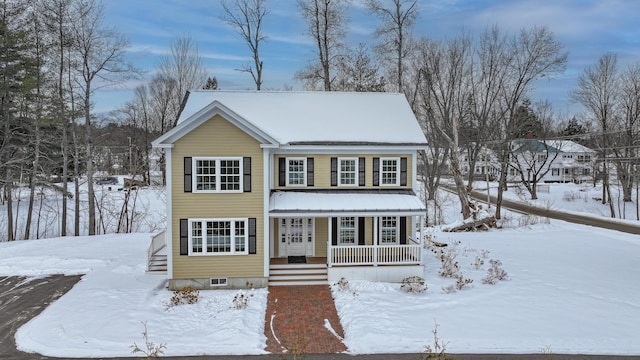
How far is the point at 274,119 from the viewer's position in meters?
17.7

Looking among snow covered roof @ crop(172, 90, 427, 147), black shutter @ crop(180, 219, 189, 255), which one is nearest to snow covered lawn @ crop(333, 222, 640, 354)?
black shutter @ crop(180, 219, 189, 255)

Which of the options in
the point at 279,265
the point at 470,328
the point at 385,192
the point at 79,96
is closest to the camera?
the point at 470,328

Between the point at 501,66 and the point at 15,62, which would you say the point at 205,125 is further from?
the point at 501,66

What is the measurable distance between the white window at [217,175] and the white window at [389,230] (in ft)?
21.6

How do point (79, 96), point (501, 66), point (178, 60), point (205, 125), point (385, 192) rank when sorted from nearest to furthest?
point (205, 125)
point (385, 192)
point (79, 96)
point (501, 66)
point (178, 60)

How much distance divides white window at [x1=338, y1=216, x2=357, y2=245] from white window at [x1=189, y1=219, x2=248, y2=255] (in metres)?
4.34

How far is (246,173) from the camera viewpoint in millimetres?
14547

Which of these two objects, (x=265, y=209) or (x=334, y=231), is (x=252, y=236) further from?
(x=334, y=231)

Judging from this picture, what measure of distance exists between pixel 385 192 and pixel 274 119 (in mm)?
5919

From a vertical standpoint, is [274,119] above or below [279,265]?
above

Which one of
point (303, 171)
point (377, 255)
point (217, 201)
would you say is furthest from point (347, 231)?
point (217, 201)

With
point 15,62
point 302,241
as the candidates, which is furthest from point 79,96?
point 302,241

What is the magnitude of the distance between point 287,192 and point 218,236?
3.46 m

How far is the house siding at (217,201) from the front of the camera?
1434 centimetres
